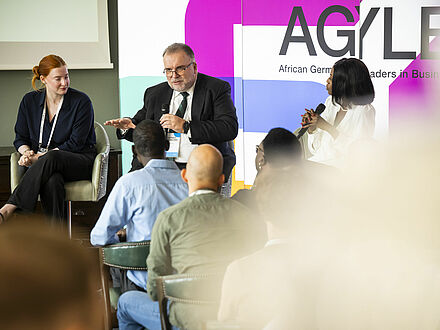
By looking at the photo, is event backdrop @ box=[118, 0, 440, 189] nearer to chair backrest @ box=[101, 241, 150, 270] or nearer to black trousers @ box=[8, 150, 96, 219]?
black trousers @ box=[8, 150, 96, 219]

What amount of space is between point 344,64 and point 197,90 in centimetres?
149

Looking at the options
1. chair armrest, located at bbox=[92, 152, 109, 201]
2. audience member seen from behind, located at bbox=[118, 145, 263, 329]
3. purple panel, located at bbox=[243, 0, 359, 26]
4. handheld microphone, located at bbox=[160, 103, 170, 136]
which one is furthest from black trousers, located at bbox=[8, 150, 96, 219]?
audience member seen from behind, located at bbox=[118, 145, 263, 329]

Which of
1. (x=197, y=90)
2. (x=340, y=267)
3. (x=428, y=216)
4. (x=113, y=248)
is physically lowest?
(x=113, y=248)

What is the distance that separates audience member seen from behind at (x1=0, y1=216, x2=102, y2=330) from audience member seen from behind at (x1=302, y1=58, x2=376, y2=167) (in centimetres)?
292

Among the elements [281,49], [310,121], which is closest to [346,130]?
[310,121]

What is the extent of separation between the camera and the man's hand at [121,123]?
303 cm

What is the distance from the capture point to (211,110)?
3.21 meters

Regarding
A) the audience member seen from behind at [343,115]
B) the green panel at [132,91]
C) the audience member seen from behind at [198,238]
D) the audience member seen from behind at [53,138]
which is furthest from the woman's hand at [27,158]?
the audience member seen from behind at [198,238]

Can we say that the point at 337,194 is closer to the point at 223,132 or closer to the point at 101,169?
the point at 223,132

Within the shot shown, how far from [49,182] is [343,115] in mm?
1793

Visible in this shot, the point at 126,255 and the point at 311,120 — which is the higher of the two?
the point at 311,120

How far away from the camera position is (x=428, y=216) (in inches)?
32.2

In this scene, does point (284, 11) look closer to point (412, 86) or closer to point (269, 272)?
point (412, 86)

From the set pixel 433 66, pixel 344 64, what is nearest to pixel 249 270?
pixel 344 64
